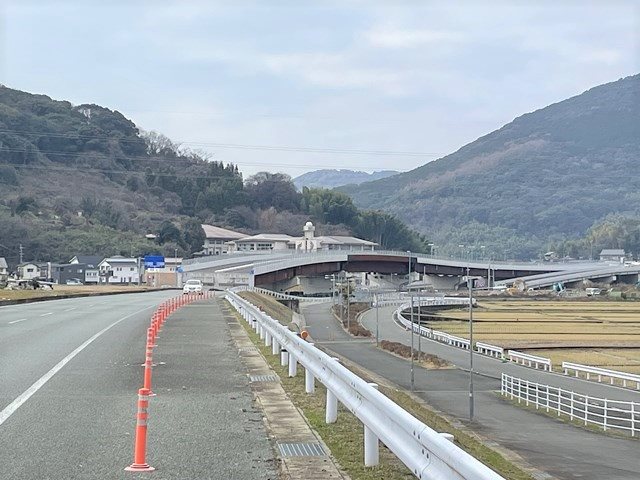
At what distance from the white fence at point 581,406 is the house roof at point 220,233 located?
13406 centimetres

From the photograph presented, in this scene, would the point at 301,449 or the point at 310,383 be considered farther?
the point at 310,383

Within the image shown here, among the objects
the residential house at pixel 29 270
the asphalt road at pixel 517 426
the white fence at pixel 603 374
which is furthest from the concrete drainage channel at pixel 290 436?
the residential house at pixel 29 270

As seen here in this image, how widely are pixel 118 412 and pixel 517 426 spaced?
1745 cm

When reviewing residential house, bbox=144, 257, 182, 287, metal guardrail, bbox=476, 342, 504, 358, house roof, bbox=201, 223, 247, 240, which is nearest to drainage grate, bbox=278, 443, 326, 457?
metal guardrail, bbox=476, 342, 504, 358

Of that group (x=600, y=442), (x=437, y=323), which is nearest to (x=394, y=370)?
(x=600, y=442)

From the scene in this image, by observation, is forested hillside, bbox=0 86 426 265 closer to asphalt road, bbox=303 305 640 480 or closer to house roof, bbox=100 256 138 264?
house roof, bbox=100 256 138 264

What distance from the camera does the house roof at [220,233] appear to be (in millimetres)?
170375

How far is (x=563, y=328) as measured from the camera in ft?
264

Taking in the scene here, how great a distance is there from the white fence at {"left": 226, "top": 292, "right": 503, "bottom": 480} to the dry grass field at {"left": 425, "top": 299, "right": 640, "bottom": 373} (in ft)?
128

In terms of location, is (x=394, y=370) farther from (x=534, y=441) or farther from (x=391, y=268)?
(x=391, y=268)

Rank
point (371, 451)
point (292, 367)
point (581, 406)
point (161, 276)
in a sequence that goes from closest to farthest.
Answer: point (371, 451)
point (292, 367)
point (581, 406)
point (161, 276)

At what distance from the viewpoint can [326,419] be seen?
11.0 m

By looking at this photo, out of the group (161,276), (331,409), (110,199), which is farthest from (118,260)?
(331,409)

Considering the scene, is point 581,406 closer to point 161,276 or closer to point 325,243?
point 161,276
